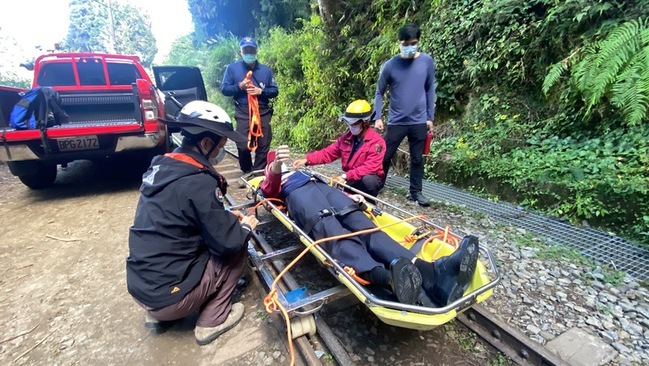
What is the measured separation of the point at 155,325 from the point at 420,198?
3.28 metres

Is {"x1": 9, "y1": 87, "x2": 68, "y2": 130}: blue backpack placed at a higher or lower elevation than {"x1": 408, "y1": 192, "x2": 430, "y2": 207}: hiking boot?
higher

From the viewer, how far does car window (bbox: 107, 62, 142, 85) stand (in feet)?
20.2

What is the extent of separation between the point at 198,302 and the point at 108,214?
10.1 feet

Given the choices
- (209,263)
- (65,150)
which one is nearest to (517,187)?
(209,263)

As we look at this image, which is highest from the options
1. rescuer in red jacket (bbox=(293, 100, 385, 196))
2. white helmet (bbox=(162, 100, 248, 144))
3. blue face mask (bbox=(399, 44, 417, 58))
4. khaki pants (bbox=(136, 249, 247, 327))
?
blue face mask (bbox=(399, 44, 417, 58))

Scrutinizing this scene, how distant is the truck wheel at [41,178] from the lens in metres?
5.30

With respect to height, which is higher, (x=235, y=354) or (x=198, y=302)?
(x=198, y=302)

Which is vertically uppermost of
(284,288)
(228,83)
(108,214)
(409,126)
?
(228,83)

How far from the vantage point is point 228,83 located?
16.0 ft

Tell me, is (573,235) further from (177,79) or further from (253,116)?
(177,79)

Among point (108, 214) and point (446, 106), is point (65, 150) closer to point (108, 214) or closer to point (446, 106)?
point (108, 214)

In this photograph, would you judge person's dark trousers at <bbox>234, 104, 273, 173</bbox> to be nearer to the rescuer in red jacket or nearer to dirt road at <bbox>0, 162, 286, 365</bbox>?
the rescuer in red jacket

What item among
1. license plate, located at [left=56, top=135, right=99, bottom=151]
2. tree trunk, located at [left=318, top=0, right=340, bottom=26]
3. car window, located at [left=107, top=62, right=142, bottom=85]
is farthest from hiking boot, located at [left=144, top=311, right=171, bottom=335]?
tree trunk, located at [left=318, top=0, right=340, bottom=26]

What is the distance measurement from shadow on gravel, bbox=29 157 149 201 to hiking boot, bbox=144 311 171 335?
3915 millimetres
